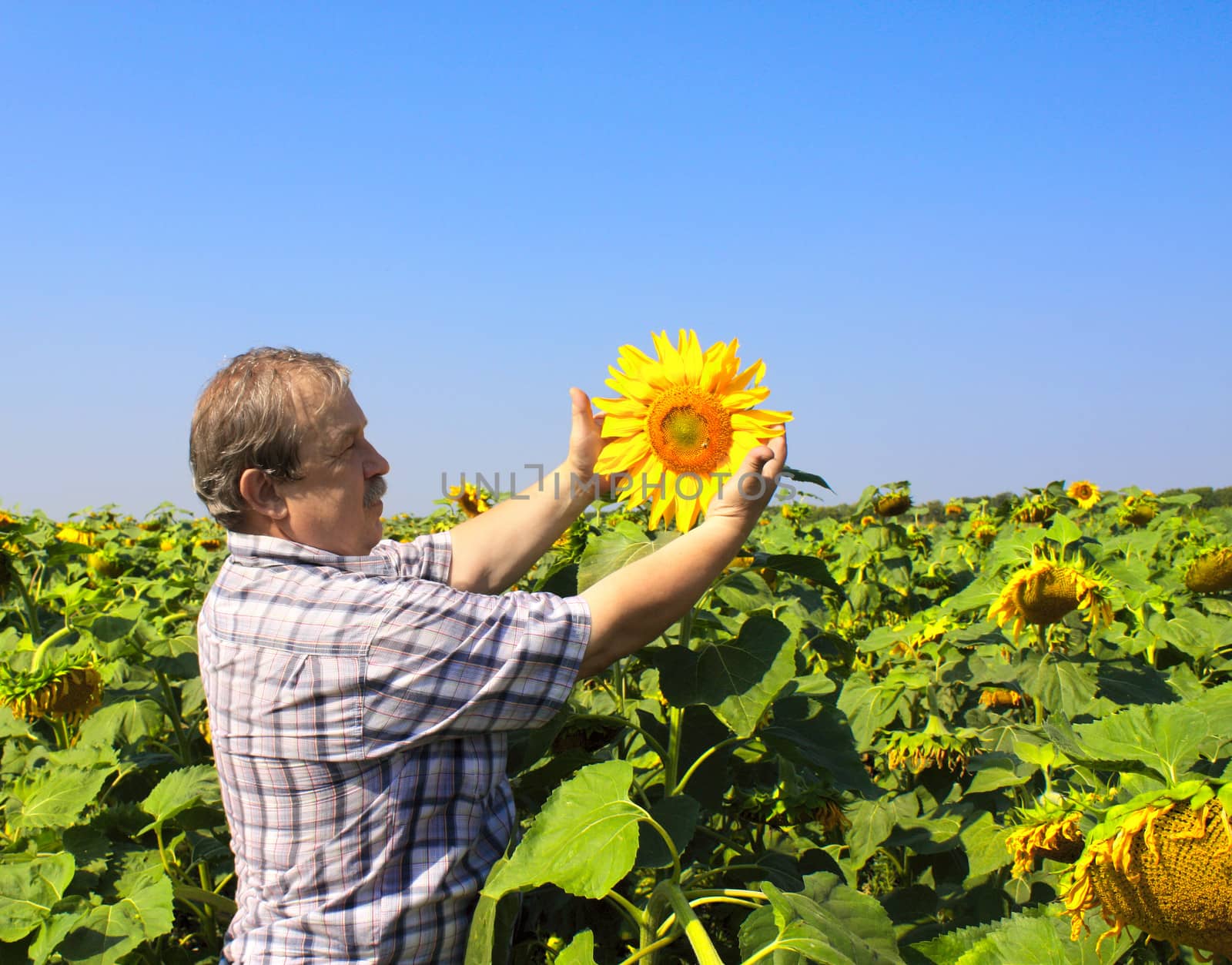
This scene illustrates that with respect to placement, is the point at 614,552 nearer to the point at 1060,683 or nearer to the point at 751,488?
the point at 751,488

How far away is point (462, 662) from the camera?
1615 mm

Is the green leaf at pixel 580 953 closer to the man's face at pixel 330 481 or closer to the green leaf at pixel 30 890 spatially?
the man's face at pixel 330 481

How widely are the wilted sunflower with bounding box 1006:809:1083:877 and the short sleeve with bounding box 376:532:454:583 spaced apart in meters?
1.28

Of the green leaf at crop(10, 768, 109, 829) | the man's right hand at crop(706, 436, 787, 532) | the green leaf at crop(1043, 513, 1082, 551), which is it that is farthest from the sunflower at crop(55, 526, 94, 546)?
the green leaf at crop(1043, 513, 1082, 551)

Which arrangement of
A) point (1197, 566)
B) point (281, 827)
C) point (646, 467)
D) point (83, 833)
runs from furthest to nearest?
1. point (1197, 566)
2. point (83, 833)
3. point (646, 467)
4. point (281, 827)

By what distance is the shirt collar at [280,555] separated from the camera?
1836 millimetres

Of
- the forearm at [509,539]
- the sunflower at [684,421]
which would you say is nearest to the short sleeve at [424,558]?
the forearm at [509,539]

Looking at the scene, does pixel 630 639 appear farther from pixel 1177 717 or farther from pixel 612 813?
pixel 1177 717

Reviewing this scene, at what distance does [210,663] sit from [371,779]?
40cm

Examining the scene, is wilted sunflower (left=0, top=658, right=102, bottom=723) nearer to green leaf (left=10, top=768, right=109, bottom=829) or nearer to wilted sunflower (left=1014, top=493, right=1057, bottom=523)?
green leaf (left=10, top=768, right=109, bottom=829)

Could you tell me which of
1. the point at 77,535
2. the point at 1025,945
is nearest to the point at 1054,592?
the point at 1025,945

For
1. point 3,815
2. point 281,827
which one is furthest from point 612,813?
point 3,815

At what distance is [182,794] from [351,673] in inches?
42.1

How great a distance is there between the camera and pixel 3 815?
2.79 meters
